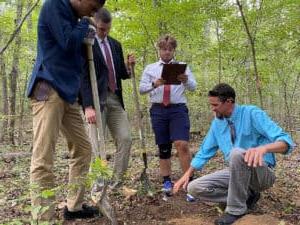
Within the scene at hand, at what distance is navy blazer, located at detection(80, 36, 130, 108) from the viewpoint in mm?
4216

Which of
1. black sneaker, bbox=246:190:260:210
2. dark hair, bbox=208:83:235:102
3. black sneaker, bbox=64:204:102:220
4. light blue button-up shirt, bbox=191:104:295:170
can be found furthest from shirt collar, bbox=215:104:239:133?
black sneaker, bbox=64:204:102:220

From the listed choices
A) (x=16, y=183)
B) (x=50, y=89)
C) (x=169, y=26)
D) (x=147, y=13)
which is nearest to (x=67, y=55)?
(x=50, y=89)

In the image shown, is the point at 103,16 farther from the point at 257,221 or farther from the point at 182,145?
the point at 257,221

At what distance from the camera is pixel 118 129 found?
14.7ft

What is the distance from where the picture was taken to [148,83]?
4949 mm

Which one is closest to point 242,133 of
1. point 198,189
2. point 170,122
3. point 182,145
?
point 198,189

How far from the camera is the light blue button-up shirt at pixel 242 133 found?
3838 mm

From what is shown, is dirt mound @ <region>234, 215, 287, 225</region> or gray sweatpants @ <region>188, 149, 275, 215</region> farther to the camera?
gray sweatpants @ <region>188, 149, 275, 215</region>

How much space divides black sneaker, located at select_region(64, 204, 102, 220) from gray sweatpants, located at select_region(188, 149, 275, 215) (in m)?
0.96

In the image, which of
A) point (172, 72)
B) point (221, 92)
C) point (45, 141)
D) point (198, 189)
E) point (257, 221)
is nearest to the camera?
point (45, 141)

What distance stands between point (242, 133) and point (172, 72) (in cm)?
121

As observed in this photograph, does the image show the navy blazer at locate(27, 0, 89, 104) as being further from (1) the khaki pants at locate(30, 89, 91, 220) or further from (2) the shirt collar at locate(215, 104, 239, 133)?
(2) the shirt collar at locate(215, 104, 239, 133)

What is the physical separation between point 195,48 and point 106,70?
771 cm

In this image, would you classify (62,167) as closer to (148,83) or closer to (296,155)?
(148,83)
